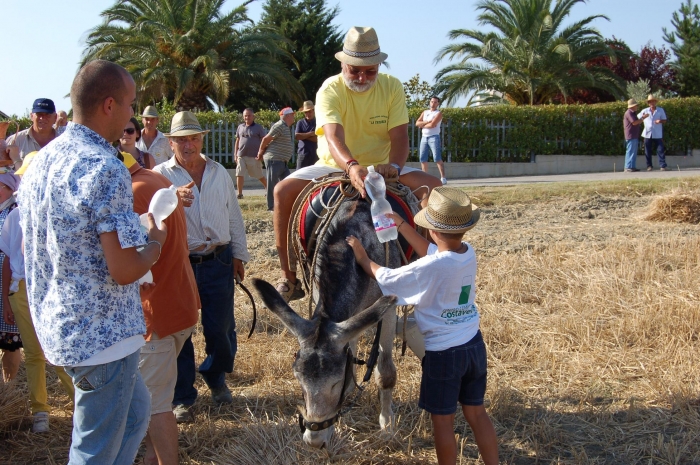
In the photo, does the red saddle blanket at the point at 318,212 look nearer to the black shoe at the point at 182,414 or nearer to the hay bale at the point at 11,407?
the black shoe at the point at 182,414

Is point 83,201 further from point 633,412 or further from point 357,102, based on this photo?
point 633,412

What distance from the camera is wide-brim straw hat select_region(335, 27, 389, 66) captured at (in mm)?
5473

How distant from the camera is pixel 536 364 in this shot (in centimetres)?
599

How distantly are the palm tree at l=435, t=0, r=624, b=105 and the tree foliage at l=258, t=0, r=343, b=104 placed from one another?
7.48 meters

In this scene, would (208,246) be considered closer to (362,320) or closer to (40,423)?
(40,423)

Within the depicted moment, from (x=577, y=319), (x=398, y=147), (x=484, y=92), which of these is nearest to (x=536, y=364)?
(x=577, y=319)

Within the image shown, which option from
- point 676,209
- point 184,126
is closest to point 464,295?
point 184,126

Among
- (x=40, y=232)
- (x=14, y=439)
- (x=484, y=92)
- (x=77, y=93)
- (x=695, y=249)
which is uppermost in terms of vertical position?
(x=484, y=92)

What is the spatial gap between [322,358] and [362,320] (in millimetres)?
315

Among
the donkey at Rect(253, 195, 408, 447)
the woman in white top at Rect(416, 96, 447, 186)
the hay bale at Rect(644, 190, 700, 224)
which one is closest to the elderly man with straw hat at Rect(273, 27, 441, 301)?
the donkey at Rect(253, 195, 408, 447)

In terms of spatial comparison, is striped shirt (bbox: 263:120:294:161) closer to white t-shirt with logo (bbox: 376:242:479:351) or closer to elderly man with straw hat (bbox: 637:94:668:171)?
white t-shirt with logo (bbox: 376:242:479:351)

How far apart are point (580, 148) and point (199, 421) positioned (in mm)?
20744

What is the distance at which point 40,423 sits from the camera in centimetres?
504

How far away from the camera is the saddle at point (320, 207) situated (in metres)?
5.09
